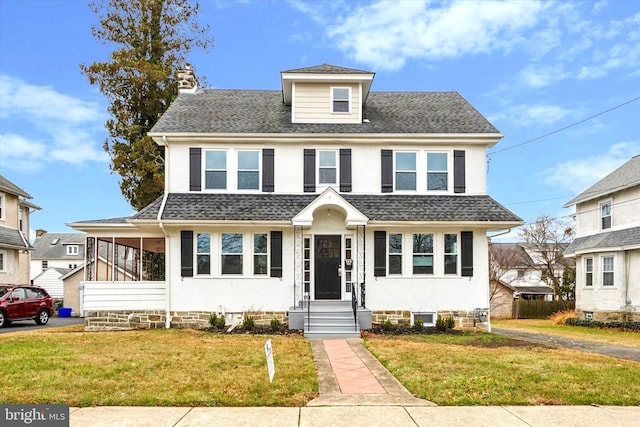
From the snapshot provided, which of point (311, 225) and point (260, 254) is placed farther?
point (260, 254)

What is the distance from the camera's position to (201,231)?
53.1 ft

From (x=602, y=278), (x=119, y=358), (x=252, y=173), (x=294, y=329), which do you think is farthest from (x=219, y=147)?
(x=602, y=278)

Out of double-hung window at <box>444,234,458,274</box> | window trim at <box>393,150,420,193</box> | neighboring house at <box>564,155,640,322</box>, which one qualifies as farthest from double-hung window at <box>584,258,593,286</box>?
window trim at <box>393,150,420,193</box>

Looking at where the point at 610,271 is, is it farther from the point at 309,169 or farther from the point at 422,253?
the point at 309,169

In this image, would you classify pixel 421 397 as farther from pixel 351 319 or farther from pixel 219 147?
pixel 219 147

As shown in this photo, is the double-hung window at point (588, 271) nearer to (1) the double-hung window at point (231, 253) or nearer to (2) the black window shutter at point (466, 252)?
(2) the black window shutter at point (466, 252)

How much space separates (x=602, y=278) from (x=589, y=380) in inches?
738

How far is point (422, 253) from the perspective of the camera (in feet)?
53.7

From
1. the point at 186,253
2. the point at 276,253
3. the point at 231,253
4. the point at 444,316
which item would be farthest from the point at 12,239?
the point at 444,316

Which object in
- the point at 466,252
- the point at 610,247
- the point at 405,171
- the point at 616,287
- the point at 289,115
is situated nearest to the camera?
the point at 466,252

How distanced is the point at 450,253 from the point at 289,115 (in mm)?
7367

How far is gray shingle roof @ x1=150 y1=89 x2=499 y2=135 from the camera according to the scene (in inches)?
664

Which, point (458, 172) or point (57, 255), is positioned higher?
point (458, 172)

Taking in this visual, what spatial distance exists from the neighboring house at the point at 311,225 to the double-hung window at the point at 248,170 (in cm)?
3
